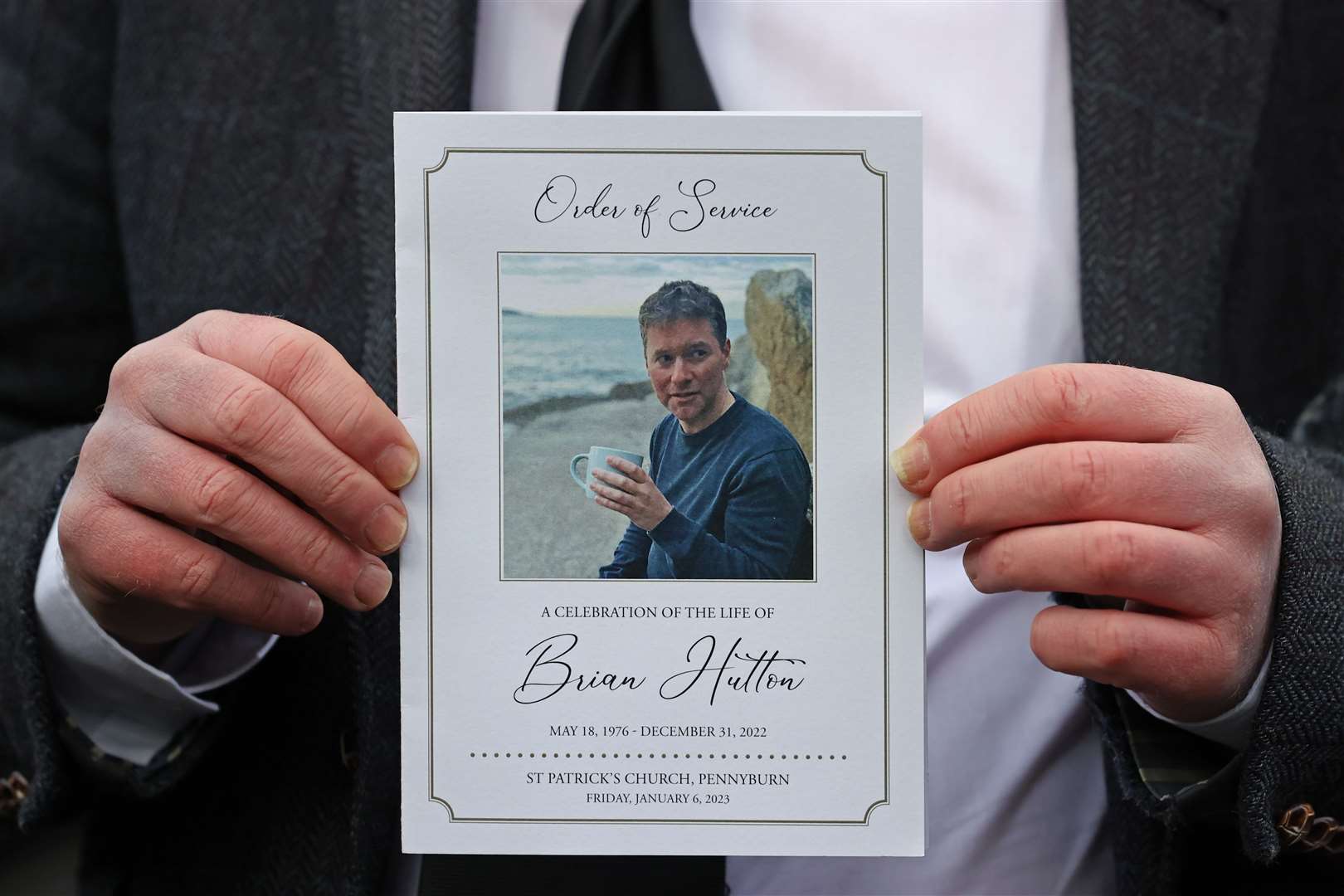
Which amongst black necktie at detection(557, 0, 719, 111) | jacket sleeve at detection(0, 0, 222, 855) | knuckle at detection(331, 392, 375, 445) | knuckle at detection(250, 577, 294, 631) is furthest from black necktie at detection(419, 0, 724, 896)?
jacket sleeve at detection(0, 0, 222, 855)

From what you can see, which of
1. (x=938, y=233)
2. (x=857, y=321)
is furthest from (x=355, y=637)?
(x=938, y=233)

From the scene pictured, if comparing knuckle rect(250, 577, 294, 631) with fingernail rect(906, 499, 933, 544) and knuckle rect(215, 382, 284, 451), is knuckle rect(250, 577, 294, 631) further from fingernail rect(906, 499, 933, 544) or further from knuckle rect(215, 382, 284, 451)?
fingernail rect(906, 499, 933, 544)

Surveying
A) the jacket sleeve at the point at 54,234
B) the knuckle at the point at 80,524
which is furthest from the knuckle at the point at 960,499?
the jacket sleeve at the point at 54,234

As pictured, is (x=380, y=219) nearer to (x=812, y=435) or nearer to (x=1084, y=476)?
(x=812, y=435)

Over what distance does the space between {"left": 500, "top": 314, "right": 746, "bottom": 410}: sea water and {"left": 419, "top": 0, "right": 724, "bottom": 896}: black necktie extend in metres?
0.24

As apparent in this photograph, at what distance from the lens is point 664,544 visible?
2.21 feet

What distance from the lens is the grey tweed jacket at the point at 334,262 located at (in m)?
0.80

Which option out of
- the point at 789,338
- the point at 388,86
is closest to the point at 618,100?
the point at 388,86

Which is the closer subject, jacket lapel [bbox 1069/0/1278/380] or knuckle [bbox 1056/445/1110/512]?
knuckle [bbox 1056/445/1110/512]

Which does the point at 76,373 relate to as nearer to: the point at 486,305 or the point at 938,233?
the point at 486,305

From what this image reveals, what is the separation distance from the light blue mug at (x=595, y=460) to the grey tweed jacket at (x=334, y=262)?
223 millimetres

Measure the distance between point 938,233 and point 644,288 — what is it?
14.3 inches

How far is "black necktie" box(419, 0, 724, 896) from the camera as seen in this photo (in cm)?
77

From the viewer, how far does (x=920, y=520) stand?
649 mm
